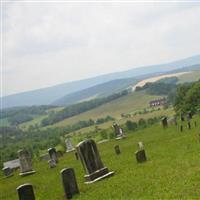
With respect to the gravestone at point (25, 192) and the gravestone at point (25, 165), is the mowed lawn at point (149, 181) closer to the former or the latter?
the gravestone at point (25, 192)

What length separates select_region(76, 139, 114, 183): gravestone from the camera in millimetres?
21000

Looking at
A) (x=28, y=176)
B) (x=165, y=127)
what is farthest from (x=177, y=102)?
(x=28, y=176)

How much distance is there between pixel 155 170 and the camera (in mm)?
19125

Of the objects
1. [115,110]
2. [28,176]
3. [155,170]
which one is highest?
[155,170]

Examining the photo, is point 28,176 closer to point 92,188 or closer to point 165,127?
point 92,188

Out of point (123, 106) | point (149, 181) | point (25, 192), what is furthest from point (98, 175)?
point (123, 106)

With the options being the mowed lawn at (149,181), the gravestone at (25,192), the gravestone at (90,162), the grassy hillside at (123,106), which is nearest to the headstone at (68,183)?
the mowed lawn at (149,181)

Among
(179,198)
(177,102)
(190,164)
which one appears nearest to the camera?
(179,198)

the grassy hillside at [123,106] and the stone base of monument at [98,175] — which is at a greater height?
the stone base of monument at [98,175]

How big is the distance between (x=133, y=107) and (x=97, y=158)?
152170 mm

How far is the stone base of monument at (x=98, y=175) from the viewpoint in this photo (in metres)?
20.8

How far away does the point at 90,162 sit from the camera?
69.5 ft

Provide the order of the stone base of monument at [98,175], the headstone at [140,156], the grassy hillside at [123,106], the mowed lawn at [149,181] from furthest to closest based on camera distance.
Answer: the grassy hillside at [123,106]
the headstone at [140,156]
the stone base of monument at [98,175]
the mowed lawn at [149,181]

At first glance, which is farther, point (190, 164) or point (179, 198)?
point (190, 164)
